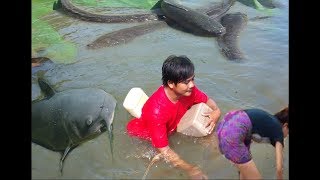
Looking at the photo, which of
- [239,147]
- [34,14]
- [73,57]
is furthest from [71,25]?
[239,147]

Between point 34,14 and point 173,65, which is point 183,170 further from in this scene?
point 34,14

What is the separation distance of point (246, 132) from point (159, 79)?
7.89ft

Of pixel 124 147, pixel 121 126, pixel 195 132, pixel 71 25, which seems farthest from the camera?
pixel 71 25

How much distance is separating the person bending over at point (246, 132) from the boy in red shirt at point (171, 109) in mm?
380

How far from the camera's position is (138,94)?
3883 mm


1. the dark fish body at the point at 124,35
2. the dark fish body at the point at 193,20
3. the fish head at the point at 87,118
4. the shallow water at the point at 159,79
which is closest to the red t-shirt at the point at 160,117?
the shallow water at the point at 159,79

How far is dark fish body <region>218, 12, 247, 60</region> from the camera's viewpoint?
5.92 meters

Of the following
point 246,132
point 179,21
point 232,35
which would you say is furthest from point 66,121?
point 179,21

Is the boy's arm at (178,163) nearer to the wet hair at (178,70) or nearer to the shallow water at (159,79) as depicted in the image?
the shallow water at (159,79)

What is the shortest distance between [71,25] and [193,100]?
4196mm

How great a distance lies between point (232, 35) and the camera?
6527mm

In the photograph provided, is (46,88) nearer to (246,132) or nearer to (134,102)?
(134,102)

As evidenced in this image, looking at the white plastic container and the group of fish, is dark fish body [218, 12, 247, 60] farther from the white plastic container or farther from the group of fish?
the white plastic container

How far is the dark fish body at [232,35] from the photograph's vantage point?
5.92 meters
